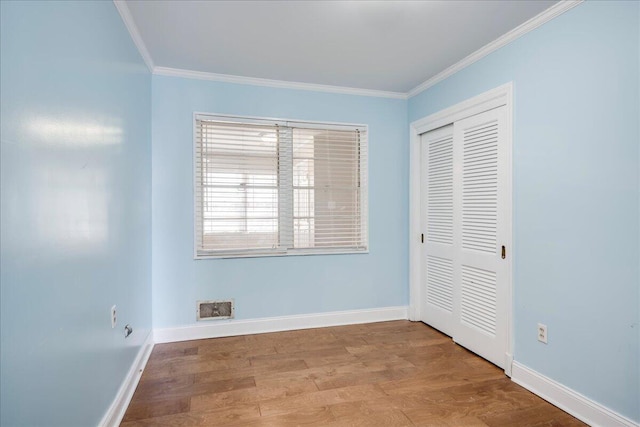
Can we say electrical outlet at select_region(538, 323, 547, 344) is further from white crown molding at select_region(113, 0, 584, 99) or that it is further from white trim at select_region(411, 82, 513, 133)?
white crown molding at select_region(113, 0, 584, 99)

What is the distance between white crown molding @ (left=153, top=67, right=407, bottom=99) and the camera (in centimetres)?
321

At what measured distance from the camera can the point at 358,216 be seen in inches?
150

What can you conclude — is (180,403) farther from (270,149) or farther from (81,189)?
(270,149)

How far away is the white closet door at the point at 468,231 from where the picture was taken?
267cm

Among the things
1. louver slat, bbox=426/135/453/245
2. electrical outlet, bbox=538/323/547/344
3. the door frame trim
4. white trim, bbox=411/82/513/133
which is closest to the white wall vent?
the door frame trim

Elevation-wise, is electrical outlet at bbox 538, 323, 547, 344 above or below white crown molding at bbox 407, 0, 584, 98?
below

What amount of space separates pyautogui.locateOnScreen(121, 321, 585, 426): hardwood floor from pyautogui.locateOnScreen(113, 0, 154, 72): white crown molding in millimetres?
2507

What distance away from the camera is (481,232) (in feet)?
9.35

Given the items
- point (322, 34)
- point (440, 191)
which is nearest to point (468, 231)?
point (440, 191)

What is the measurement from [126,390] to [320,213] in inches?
89.0

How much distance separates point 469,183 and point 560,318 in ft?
4.08

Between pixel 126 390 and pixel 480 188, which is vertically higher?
pixel 480 188

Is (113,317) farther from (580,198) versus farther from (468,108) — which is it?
(468,108)

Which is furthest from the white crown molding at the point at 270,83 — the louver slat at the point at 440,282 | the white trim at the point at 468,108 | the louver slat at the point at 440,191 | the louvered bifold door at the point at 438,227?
the louver slat at the point at 440,282
